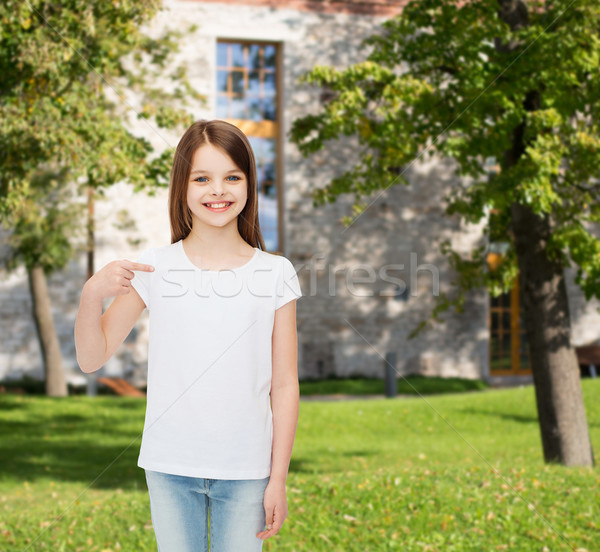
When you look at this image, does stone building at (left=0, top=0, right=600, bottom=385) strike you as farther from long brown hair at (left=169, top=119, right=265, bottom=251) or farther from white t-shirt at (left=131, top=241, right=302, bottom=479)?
white t-shirt at (left=131, top=241, right=302, bottom=479)

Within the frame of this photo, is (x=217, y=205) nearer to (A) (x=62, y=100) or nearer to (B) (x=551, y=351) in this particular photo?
(A) (x=62, y=100)

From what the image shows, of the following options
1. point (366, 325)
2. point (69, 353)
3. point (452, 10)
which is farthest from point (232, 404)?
point (366, 325)

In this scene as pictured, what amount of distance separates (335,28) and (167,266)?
1666cm

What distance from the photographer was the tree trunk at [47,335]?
14.0 meters

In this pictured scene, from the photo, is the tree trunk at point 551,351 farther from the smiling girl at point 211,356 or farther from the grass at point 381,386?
the grass at point 381,386

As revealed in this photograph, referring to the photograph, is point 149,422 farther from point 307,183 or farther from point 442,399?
point 307,183

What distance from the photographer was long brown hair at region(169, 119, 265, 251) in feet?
6.61

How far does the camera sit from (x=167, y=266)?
198 centimetres

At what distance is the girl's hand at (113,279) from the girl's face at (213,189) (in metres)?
0.24

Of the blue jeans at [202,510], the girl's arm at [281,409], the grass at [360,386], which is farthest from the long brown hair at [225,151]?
the grass at [360,386]

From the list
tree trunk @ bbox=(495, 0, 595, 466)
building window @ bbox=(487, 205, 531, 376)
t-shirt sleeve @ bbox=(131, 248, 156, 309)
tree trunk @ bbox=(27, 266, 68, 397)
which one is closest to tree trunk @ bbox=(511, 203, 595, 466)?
tree trunk @ bbox=(495, 0, 595, 466)

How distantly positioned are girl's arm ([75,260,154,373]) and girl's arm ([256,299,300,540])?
0.40 m

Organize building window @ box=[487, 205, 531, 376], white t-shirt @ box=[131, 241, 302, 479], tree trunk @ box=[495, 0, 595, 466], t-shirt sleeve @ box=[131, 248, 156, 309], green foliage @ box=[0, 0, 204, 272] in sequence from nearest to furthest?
white t-shirt @ box=[131, 241, 302, 479]
t-shirt sleeve @ box=[131, 248, 156, 309]
green foliage @ box=[0, 0, 204, 272]
tree trunk @ box=[495, 0, 595, 466]
building window @ box=[487, 205, 531, 376]

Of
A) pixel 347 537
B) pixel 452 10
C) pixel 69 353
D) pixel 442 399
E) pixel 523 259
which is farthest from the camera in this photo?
pixel 69 353
